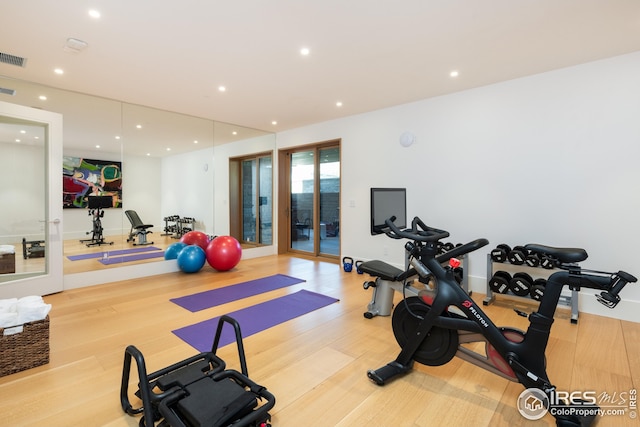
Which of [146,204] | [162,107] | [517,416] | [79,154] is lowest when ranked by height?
[517,416]

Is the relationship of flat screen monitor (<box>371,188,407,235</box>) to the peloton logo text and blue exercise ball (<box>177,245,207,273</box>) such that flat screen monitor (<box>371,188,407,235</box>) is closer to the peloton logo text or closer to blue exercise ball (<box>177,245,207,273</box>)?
the peloton logo text

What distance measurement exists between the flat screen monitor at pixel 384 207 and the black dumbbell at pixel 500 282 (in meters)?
1.42

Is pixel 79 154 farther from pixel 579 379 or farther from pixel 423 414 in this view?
pixel 579 379

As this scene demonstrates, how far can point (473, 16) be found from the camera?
2.46m

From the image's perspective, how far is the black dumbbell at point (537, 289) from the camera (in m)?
3.22

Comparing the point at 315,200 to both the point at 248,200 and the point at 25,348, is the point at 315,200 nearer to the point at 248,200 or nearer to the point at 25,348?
the point at 248,200

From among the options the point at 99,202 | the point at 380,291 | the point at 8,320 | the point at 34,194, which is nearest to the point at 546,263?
the point at 380,291

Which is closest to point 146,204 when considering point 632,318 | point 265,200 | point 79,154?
point 79,154

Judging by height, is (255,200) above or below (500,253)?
above

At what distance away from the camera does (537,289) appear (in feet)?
10.6

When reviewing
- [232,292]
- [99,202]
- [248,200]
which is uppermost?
[248,200]

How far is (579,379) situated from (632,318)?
1721mm

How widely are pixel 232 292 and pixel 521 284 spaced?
3.43m

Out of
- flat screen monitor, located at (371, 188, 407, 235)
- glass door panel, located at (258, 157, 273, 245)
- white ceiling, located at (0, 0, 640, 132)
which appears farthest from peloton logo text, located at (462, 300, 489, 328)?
glass door panel, located at (258, 157, 273, 245)
